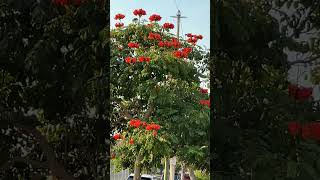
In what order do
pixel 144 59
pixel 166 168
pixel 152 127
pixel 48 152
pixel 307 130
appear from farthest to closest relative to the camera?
pixel 166 168
pixel 144 59
pixel 152 127
pixel 48 152
pixel 307 130

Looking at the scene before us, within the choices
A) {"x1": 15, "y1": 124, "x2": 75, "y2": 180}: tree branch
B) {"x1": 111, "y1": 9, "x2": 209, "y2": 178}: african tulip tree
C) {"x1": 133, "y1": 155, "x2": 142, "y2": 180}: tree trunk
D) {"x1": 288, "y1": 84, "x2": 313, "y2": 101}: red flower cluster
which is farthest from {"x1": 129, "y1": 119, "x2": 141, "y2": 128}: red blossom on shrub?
{"x1": 288, "y1": 84, "x2": 313, "y2": 101}: red flower cluster

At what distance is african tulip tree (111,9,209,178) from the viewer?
2229mm

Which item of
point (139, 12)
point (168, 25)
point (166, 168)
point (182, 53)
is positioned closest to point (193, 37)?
point (182, 53)

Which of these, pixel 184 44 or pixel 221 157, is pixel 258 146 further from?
pixel 184 44

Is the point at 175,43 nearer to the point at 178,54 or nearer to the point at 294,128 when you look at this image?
the point at 178,54

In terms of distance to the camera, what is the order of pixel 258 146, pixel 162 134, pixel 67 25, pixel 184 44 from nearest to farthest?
pixel 258 146 → pixel 67 25 → pixel 162 134 → pixel 184 44

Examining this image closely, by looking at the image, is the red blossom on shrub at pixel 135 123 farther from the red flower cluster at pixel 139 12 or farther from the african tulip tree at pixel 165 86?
the red flower cluster at pixel 139 12

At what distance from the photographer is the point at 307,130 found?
1078 millimetres

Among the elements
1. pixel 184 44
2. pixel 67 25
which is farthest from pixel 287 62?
pixel 184 44

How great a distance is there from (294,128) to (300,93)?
0.38 ft

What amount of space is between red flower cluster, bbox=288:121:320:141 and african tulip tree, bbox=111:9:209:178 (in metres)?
1.12

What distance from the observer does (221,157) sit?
1.25 m

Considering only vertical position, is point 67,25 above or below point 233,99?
above

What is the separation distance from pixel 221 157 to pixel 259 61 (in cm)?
28
